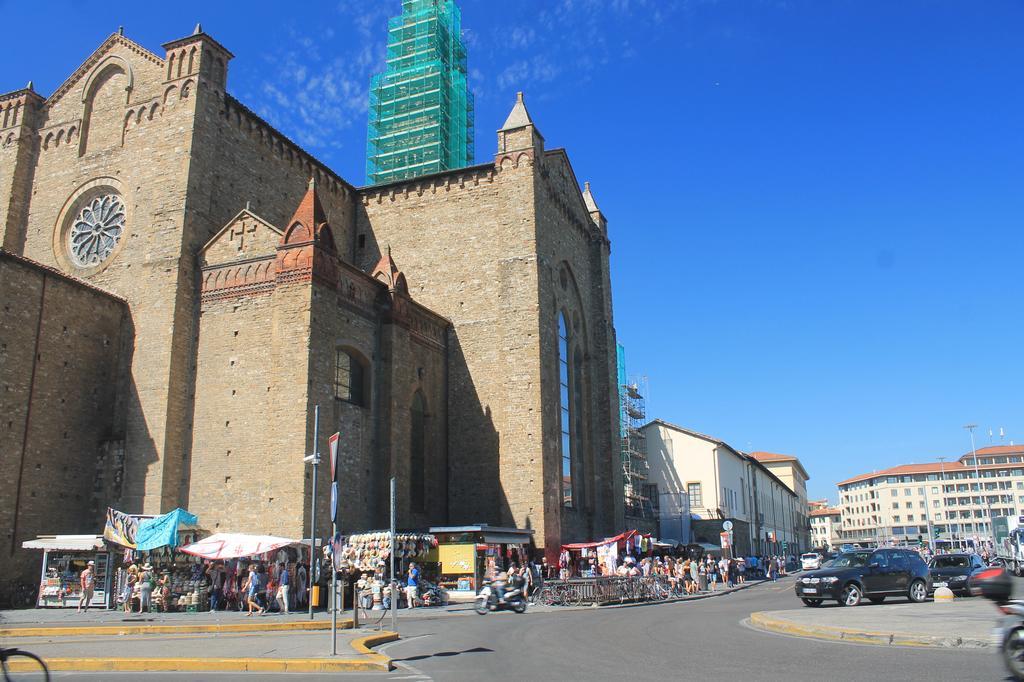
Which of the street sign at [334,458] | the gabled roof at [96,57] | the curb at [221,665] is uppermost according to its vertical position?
the gabled roof at [96,57]

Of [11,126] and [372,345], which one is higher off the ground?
[11,126]

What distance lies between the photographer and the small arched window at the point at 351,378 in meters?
27.1

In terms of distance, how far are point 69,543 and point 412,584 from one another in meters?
9.65

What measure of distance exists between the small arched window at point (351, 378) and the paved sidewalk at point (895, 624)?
49.7ft

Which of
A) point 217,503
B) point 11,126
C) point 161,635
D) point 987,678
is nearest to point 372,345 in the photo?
point 217,503

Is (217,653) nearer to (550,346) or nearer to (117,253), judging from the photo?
(117,253)

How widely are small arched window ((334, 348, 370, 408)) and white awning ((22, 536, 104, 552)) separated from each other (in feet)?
26.2

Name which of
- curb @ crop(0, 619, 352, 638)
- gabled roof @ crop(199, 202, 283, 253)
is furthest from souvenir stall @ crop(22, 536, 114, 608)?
gabled roof @ crop(199, 202, 283, 253)

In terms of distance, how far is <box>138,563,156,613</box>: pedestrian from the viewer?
21500 millimetres

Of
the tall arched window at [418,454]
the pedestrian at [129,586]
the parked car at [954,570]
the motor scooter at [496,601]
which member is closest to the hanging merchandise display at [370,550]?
the motor scooter at [496,601]

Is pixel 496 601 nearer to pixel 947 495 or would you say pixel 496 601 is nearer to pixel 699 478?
pixel 699 478

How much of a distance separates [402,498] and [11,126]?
20.9 meters

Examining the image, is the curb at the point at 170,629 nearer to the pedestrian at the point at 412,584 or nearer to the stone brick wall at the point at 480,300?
the pedestrian at the point at 412,584

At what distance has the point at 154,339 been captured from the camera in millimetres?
26172
